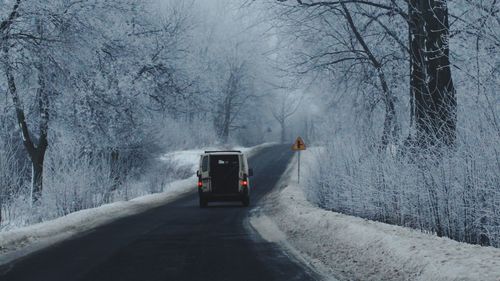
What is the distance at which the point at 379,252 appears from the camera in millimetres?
9305

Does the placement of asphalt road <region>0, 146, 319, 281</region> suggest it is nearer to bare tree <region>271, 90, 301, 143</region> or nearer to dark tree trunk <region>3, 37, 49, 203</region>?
dark tree trunk <region>3, 37, 49, 203</region>

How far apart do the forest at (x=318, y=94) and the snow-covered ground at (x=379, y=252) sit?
0.85m

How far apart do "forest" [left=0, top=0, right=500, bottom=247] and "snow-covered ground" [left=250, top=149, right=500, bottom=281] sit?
2.80 feet

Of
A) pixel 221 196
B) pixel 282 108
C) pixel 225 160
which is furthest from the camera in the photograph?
pixel 282 108

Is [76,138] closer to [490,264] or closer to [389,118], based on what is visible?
[389,118]

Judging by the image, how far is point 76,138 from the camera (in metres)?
24.8

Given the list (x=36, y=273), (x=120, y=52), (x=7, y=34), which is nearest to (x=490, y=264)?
(x=36, y=273)

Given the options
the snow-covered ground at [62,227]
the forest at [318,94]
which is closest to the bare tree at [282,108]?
the forest at [318,94]

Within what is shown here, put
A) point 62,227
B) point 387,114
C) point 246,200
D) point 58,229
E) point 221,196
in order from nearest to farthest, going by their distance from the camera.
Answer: point 58,229
point 62,227
point 387,114
point 221,196
point 246,200

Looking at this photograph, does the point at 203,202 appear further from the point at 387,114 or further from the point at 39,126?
the point at 387,114

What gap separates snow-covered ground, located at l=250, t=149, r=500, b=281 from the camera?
7.23 m

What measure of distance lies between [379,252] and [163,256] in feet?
10.4

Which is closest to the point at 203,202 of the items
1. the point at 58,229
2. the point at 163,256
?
the point at 58,229

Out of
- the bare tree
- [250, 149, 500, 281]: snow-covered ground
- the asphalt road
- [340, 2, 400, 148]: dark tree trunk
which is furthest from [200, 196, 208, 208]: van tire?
the bare tree
